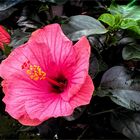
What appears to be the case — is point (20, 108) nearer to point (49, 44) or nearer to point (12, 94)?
point (12, 94)

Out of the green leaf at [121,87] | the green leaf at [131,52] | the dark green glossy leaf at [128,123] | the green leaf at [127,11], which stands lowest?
the dark green glossy leaf at [128,123]

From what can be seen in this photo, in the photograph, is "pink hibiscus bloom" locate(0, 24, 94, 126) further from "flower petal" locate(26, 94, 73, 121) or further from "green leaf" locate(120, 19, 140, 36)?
"green leaf" locate(120, 19, 140, 36)

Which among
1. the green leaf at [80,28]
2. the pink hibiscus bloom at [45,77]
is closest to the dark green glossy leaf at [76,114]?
the pink hibiscus bloom at [45,77]

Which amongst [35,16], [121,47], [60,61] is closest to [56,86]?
[60,61]

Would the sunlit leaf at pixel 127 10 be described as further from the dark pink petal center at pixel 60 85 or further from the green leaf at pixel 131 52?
the dark pink petal center at pixel 60 85

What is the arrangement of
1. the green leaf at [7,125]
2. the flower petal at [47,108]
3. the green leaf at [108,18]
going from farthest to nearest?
the green leaf at [7,125] → the green leaf at [108,18] → the flower petal at [47,108]

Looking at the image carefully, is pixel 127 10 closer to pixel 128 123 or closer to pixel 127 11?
pixel 127 11

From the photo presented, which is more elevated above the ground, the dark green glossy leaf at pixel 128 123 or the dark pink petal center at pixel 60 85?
the dark pink petal center at pixel 60 85

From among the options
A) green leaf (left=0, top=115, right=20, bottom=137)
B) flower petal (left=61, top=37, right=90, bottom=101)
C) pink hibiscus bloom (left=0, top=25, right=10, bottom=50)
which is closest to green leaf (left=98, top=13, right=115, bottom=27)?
flower petal (left=61, top=37, right=90, bottom=101)
